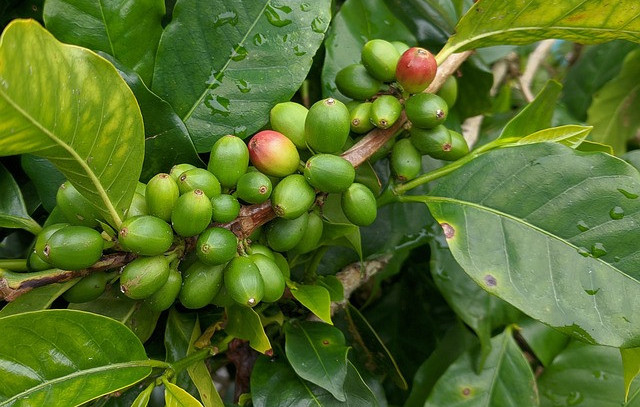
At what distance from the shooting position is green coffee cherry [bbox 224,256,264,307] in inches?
25.9

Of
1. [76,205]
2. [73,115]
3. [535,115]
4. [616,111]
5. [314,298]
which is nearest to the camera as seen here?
[73,115]

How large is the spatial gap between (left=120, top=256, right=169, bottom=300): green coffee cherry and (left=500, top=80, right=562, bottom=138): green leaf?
57 centimetres

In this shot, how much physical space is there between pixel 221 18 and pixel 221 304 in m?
0.40

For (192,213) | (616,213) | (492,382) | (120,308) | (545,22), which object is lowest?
(492,382)

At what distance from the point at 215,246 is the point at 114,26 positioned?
0.38 m

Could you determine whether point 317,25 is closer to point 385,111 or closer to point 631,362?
point 385,111

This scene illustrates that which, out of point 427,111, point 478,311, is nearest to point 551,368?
point 478,311

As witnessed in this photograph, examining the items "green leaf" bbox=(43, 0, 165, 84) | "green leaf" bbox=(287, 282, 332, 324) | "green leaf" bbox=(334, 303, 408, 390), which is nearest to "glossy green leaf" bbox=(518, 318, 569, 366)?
"green leaf" bbox=(334, 303, 408, 390)

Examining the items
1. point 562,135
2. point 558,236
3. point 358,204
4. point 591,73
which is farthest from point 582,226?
point 591,73

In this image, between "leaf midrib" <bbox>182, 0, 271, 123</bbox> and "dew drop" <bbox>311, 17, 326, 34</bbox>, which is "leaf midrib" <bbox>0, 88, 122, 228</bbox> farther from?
"dew drop" <bbox>311, 17, 326, 34</bbox>

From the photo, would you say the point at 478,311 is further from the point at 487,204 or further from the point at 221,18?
the point at 221,18

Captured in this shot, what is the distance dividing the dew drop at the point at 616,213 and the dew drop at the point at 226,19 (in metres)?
0.57

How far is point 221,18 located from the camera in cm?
85

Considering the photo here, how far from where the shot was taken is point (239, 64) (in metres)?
0.86
